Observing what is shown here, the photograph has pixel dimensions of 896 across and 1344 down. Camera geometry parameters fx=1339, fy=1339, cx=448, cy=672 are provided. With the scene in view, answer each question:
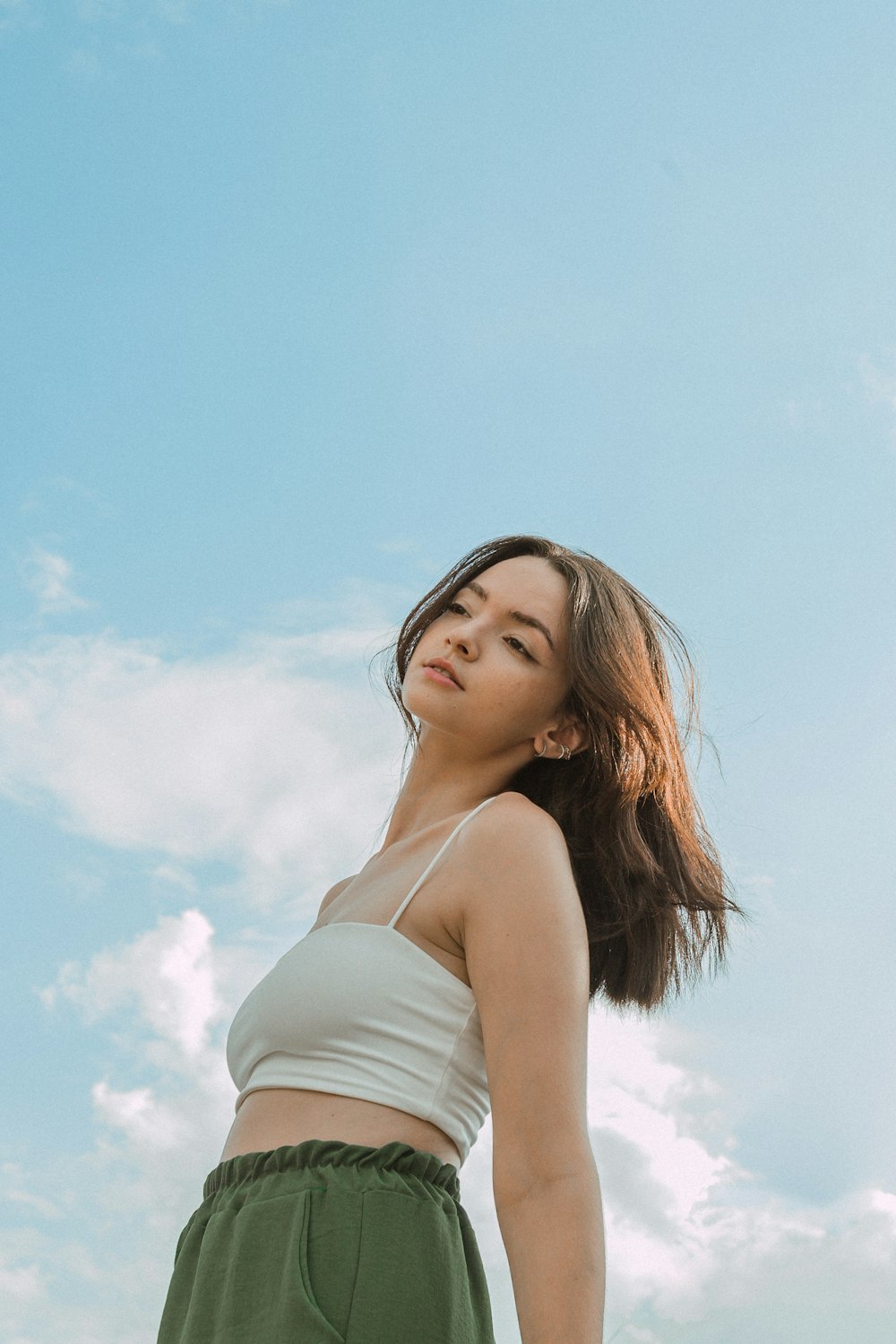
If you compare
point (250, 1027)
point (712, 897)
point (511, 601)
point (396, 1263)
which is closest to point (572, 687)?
point (511, 601)

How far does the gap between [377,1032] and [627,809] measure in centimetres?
93

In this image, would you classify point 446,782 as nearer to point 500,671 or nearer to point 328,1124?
point 500,671

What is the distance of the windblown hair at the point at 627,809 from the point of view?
9.78 ft

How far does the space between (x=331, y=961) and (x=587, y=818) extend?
87 centimetres

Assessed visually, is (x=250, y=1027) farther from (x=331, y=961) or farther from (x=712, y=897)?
(x=712, y=897)

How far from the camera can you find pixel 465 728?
119 inches

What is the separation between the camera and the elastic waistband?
7.49ft

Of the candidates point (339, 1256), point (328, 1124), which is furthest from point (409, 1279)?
point (328, 1124)

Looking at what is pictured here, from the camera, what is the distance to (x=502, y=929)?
238 cm

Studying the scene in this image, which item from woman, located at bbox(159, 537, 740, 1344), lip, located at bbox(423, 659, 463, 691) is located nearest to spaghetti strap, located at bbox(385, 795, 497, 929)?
woman, located at bbox(159, 537, 740, 1344)

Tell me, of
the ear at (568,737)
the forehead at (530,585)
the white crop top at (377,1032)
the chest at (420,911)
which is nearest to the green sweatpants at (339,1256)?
the white crop top at (377,1032)

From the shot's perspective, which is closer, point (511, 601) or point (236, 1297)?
point (236, 1297)

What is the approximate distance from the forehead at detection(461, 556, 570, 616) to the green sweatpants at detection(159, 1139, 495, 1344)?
128 centimetres

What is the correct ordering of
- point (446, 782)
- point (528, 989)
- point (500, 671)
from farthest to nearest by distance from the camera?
1. point (446, 782)
2. point (500, 671)
3. point (528, 989)
